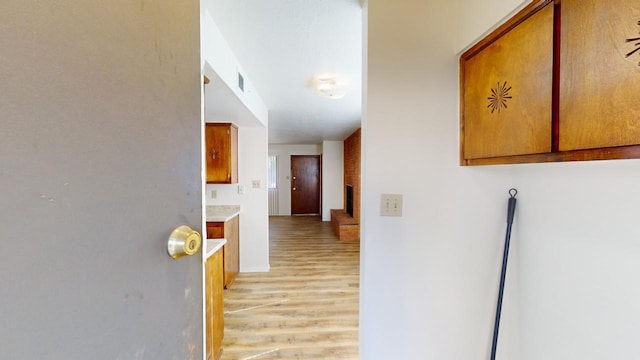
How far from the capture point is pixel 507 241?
1.16 m

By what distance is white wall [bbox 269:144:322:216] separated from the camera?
762 cm

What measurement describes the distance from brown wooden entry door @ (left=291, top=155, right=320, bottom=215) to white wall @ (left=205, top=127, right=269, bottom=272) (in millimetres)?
4209

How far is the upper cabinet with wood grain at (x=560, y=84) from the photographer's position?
0.64 m

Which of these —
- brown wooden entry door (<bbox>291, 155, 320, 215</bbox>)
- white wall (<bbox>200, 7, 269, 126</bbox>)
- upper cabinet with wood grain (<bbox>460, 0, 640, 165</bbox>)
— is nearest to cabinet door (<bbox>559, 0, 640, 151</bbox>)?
upper cabinet with wood grain (<bbox>460, 0, 640, 165</bbox>)

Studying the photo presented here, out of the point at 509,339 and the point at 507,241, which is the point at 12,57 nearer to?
the point at 507,241

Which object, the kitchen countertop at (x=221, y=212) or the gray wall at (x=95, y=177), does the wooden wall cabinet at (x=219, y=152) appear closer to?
the kitchen countertop at (x=221, y=212)

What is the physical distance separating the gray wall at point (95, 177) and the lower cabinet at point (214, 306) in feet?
3.48

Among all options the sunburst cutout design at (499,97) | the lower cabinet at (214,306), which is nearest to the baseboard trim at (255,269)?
the lower cabinet at (214,306)

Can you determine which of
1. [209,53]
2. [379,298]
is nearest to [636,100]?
[379,298]

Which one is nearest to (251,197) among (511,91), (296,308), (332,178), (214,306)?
(296,308)

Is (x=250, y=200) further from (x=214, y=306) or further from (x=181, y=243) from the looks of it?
(x=181, y=243)

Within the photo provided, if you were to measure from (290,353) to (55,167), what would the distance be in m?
2.00

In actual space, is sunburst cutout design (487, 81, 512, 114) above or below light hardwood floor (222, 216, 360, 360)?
above

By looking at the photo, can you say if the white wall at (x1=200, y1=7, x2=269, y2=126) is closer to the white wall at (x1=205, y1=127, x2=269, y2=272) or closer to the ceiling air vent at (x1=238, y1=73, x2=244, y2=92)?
the ceiling air vent at (x1=238, y1=73, x2=244, y2=92)
